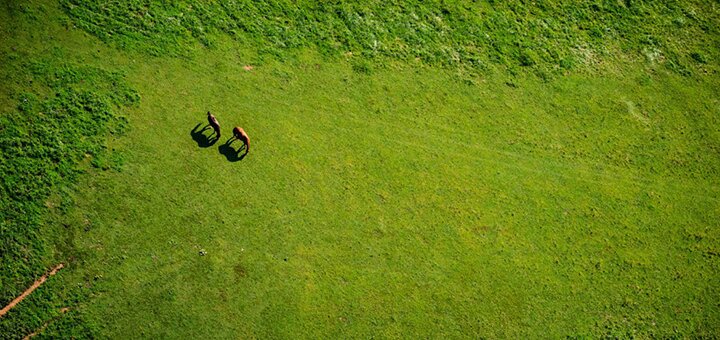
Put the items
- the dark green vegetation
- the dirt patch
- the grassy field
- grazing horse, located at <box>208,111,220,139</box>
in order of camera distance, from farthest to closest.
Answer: the dark green vegetation, grazing horse, located at <box>208,111,220,139</box>, the grassy field, the dirt patch

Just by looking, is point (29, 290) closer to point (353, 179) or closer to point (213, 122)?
point (213, 122)

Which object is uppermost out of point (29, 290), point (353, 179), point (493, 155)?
point (493, 155)

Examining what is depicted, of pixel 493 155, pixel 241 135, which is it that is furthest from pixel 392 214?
pixel 241 135

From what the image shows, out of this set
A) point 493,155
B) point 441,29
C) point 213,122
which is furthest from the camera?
point 441,29

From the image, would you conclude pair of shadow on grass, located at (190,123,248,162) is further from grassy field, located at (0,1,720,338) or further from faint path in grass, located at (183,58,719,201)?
faint path in grass, located at (183,58,719,201)

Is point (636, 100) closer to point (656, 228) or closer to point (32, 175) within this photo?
point (656, 228)

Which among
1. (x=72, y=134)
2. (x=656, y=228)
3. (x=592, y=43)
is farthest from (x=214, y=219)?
(x=592, y=43)

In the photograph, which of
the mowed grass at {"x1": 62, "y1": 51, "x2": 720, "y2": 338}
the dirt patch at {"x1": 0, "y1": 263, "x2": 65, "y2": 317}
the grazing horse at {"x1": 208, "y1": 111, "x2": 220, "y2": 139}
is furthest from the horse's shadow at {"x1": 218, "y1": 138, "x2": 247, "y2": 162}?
the dirt patch at {"x1": 0, "y1": 263, "x2": 65, "y2": 317}
